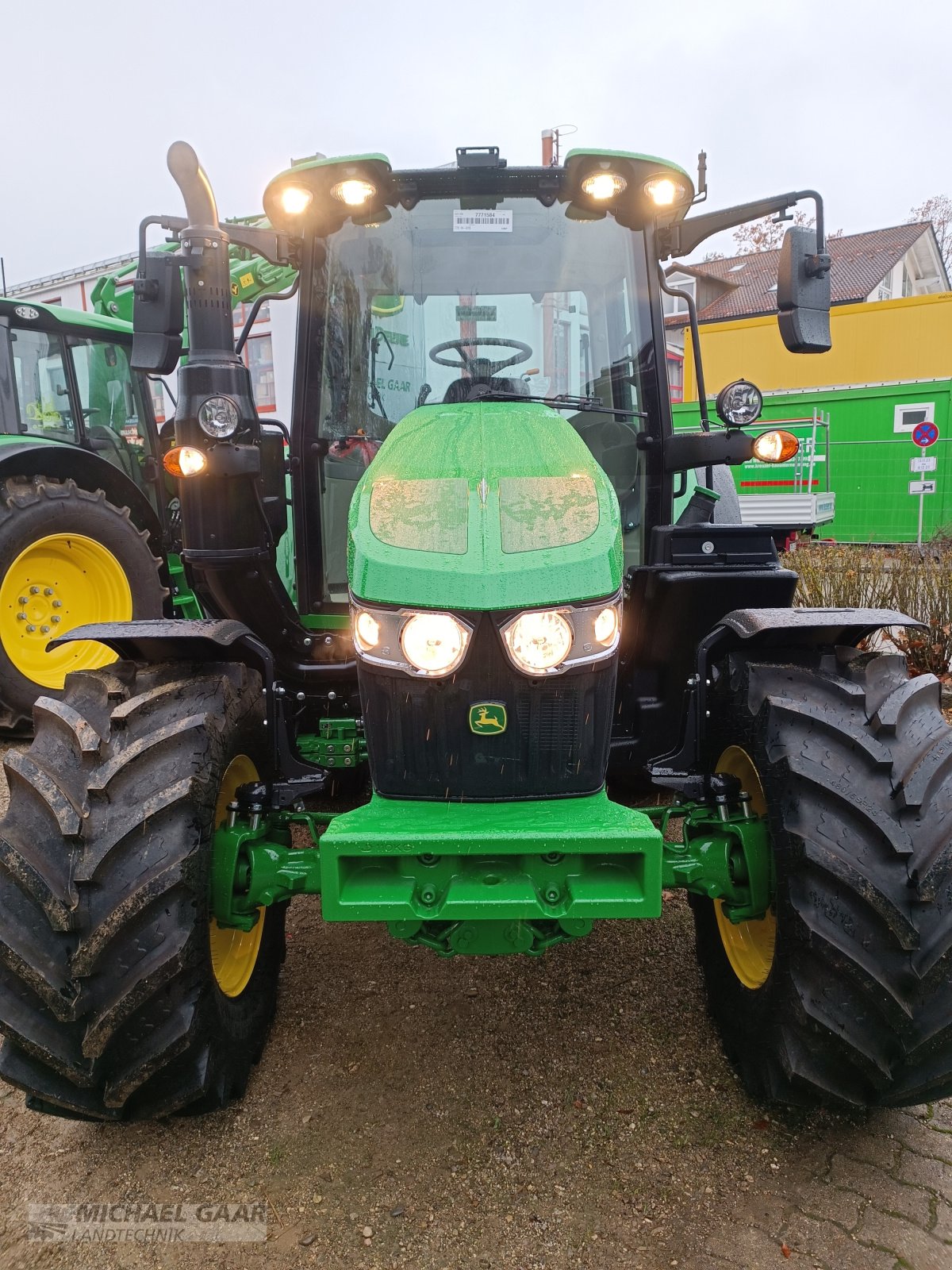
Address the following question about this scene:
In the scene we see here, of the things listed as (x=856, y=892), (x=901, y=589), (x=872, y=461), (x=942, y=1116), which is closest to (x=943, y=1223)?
(x=942, y=1116)

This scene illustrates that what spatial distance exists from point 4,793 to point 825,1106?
13.6 feet

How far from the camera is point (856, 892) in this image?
6.76ft

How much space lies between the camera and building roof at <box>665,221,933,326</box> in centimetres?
2847

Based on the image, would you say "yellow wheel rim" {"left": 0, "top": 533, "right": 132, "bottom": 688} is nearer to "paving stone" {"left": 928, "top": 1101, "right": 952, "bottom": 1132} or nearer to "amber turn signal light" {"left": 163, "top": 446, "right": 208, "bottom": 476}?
"amber turn signal light" {"left": 163, "top": 446, "right": 208, "bottom": 476}

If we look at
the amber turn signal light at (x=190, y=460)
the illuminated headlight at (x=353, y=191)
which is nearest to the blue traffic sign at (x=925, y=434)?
the illuminated headlight at (x=353, y=191)

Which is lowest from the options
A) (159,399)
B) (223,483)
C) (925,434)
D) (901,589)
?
(901,589)

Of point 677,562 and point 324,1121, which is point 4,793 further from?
point 677,562

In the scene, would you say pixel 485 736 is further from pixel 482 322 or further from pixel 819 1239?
pixel 482 322

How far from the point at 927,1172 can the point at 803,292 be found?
246 cm

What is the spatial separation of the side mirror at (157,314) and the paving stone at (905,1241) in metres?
2.88

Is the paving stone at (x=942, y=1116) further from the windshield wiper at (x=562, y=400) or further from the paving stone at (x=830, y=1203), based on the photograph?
the windshield wiper at (x=562, y=400)

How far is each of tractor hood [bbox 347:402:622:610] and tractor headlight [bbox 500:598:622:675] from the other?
0.04 metres

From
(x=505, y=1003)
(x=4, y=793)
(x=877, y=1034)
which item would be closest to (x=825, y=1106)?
(x=877, y=1034)

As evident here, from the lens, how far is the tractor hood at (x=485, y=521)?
2193mm
